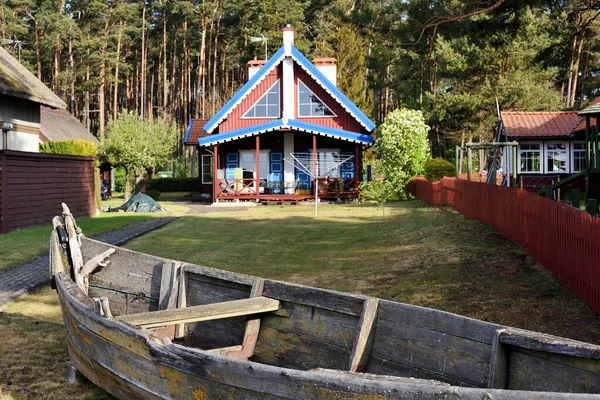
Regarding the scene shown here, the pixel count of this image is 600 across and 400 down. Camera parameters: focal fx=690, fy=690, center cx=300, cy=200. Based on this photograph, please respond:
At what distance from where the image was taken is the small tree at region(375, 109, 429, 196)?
3472 centimetres

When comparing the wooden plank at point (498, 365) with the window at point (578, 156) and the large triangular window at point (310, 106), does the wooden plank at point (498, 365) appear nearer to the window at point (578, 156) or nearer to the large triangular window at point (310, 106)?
the window at point (578, 156)

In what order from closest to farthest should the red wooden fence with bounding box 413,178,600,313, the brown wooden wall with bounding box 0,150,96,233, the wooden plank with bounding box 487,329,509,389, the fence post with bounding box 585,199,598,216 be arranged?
the wooden plank with bounding box 487,329,509,389 < the red wooden fence with bounding box 413,178,600,313 < the fence post with bounding box 585,199,598,216 < the brown wooden wall with bounding box 0,150,96,233

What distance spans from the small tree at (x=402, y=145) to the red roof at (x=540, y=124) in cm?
428

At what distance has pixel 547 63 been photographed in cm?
1844

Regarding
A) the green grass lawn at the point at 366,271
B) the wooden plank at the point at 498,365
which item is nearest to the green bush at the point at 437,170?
the green grass lawn at the point at 366,271

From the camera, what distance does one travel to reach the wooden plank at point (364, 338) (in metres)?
5.57

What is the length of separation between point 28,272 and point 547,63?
13868 millimetres

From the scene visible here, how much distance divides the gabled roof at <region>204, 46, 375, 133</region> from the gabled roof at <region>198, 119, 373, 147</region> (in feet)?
3.83

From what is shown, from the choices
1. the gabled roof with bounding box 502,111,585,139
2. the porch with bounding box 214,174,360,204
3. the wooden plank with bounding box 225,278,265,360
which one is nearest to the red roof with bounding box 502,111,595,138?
the gabled roof with bounding box 502,111,585,139

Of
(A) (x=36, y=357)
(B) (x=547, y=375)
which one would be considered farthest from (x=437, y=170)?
(B) (x=547, y=375)

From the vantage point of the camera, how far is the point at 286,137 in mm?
38344

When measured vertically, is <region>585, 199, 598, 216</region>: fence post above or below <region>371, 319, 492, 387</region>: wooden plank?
above

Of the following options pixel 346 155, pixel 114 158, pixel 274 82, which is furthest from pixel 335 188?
pixel 114 158

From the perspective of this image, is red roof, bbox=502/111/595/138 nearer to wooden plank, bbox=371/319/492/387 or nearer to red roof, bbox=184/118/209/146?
red roof, bbox=184/118/209/146
